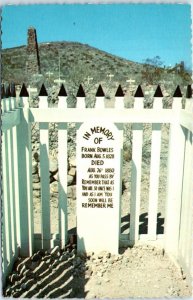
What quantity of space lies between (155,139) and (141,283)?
137cm

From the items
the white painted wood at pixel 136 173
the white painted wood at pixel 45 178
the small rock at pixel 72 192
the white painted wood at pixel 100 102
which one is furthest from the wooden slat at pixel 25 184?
the small rock at pixel 72 192

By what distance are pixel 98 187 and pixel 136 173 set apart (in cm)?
46

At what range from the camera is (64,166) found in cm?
347

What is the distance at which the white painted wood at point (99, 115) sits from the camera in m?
3.33

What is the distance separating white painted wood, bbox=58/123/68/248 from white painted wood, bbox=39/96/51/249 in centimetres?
13

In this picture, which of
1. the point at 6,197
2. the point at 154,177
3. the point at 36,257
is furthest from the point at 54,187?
the point at 6,197

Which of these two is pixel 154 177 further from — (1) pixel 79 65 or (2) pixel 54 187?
(1) pixel 79 65

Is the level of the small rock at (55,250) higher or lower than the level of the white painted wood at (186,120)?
lower

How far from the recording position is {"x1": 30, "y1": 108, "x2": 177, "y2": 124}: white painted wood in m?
3.33

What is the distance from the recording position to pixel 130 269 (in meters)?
3.25

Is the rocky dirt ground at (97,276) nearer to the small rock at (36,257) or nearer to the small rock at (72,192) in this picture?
the small rock at (36,257)

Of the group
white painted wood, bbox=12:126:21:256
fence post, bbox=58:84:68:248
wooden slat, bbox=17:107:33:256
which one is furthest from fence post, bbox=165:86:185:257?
white painted wood, bbox=12:126:21:256

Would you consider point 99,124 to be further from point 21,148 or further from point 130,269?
point 130,269

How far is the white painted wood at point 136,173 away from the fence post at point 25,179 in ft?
3.45
